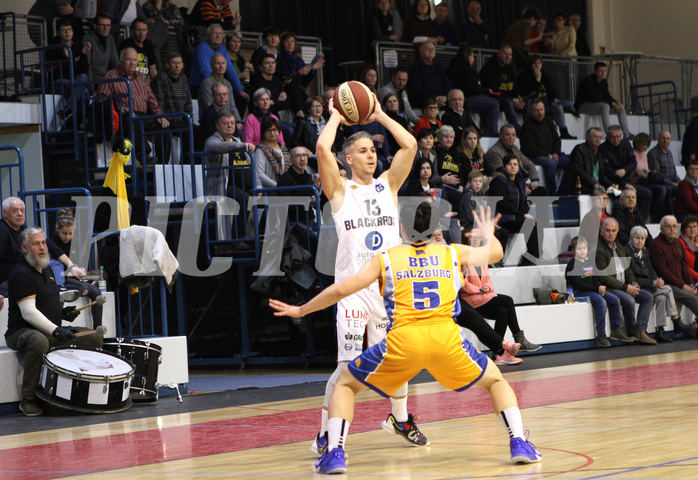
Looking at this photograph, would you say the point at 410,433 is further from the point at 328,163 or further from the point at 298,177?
the point at 298,177

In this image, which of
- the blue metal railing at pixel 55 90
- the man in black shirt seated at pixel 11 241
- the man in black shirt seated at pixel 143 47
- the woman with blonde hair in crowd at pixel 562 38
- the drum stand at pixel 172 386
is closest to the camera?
the drum stand at pixel 172 386

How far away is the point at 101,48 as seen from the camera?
12.4 m

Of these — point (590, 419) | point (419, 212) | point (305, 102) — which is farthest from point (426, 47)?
point (419, 212)

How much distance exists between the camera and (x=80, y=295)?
8883 mm

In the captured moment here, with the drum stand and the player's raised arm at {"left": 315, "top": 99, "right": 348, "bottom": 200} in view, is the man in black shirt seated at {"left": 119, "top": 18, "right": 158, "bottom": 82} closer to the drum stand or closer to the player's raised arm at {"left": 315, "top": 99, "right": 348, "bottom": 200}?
the drum stand

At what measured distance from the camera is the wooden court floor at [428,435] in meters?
4.84

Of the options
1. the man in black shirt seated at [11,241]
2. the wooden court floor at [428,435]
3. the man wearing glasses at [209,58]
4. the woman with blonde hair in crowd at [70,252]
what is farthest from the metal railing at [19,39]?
the wooden court floor at [428,435]

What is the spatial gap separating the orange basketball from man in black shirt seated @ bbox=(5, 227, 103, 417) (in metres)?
3.58

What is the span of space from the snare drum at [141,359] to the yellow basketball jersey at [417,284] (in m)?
4.26

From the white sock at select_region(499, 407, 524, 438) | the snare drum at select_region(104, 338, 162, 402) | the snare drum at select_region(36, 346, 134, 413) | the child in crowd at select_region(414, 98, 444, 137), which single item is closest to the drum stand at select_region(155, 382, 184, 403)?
the snare drum at select_region(104, 338, 162, 402)

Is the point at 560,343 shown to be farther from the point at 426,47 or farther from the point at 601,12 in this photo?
the point at 601,12

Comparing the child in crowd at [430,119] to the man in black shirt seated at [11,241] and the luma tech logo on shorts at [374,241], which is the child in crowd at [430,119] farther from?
the luma tech logo on shorts at [374,241]

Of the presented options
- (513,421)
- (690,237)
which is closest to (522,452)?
(513,421)

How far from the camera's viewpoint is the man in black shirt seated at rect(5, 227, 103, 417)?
8.30 m
